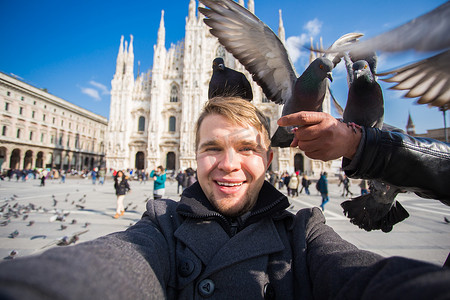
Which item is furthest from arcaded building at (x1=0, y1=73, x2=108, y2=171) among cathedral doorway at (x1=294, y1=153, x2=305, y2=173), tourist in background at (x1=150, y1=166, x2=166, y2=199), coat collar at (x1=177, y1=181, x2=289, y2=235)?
coat collar at (x1=177, y1=181, x2=289, y2=235)

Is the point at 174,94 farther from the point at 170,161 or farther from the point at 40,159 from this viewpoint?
the point at 40,159

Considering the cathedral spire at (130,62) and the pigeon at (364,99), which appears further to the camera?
the cathedral spire at (130,62)

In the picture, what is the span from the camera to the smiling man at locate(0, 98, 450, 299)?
0.43m

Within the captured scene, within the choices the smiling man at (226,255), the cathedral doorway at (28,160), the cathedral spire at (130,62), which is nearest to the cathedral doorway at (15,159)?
the cathedral doorway at (28,160)

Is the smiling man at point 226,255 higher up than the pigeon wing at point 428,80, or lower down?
lower down

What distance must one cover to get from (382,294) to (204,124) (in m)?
0.99

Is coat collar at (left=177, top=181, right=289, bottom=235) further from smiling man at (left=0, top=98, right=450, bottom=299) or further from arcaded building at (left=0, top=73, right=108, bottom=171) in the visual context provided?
arcaded building at (left=0, top=73, right=108, bottom=171)

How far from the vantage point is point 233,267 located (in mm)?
924

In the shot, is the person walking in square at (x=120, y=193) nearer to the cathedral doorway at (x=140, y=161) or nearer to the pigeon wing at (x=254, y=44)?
the pigeon wing at (x=254, y=44)

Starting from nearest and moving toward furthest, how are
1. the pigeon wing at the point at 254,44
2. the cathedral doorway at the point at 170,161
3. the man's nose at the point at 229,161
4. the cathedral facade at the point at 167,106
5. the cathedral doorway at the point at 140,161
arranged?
the man's nose at the point at 229,161
the pigeon wing at the point at 254,44
the cathedral facade at the point at 167,106
the cathedral doorway at the point at 170,161
the cathedral doorway at the point at 140,161

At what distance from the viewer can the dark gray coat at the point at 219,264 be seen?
42 cm

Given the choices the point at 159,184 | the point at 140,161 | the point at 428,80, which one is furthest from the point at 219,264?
the point at 140,161

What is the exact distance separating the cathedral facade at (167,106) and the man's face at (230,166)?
22.4 metres

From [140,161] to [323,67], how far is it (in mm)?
27093
